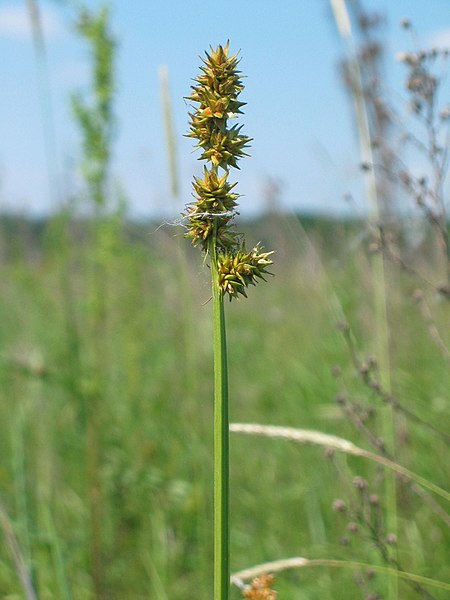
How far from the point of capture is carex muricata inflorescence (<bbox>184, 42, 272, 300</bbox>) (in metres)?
0.69

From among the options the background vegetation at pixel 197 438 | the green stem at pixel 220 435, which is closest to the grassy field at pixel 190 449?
the background vegetation at pixel 197 438

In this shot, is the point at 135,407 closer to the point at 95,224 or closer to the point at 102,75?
the point at 95,224

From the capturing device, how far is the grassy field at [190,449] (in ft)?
7.77

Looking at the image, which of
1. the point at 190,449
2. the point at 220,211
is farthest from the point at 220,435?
the point at 190,449

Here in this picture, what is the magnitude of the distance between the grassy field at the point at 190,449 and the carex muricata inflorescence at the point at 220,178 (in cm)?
90

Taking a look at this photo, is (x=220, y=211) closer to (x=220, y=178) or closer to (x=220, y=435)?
(x=220, y=178)

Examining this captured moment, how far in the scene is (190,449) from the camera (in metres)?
3.33

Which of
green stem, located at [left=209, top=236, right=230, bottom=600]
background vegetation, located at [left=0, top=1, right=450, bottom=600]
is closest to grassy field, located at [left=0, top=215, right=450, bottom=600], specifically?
background vegetation, located at [left=0, top=1, right=450, bottom=600]

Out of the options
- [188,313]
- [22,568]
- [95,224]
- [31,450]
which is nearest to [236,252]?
[22,568]

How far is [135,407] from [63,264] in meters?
1.36

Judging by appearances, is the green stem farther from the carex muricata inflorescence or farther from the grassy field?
the grassy field

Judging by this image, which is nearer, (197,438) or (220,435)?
(220,435)

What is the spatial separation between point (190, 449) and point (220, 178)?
2732 millimetres

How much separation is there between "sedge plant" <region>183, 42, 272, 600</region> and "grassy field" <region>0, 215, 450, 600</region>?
86cm
